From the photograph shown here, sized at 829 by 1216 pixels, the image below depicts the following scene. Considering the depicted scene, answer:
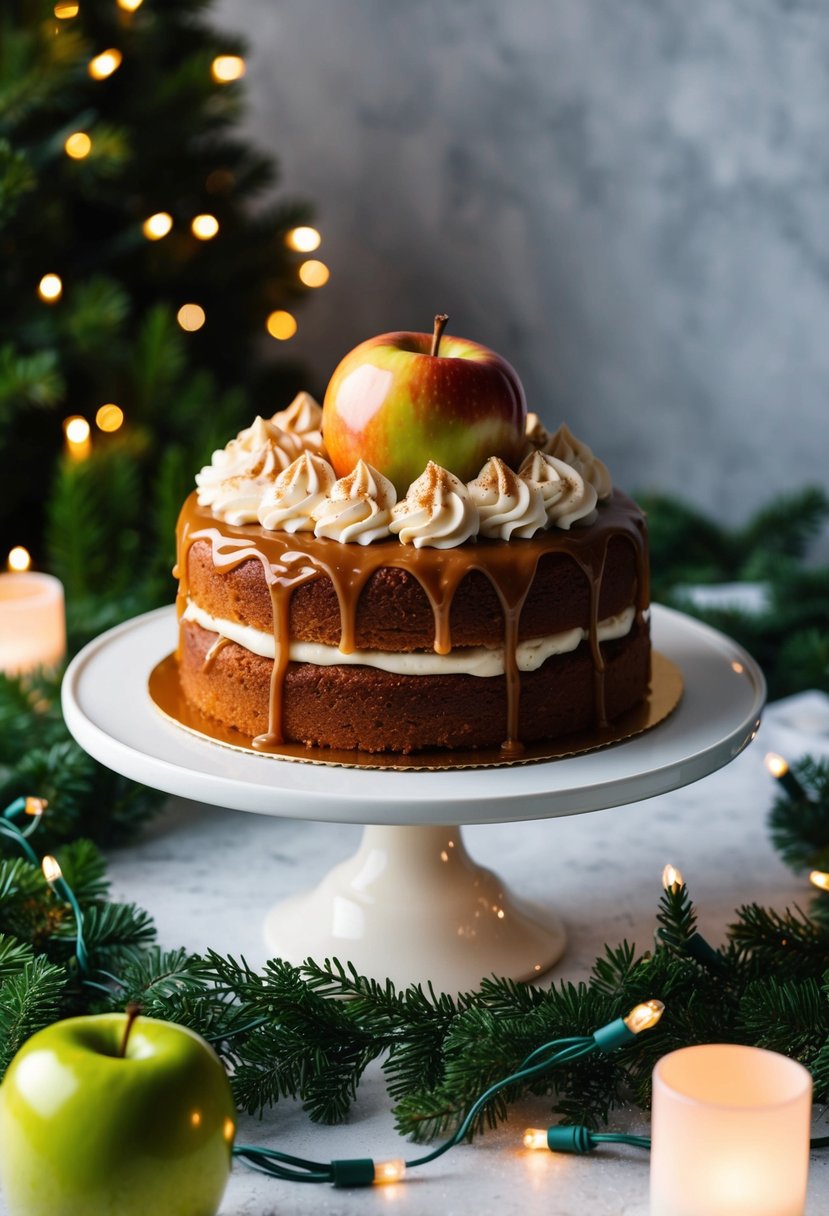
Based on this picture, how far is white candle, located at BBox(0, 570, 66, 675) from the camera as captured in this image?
1.99m

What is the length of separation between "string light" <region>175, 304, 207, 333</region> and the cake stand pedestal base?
136cm

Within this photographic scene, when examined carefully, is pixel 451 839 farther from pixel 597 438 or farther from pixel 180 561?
pixel 597 438

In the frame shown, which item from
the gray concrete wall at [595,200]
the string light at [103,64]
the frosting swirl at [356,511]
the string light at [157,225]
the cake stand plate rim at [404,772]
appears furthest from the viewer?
the gray concrete wall at [595,200]

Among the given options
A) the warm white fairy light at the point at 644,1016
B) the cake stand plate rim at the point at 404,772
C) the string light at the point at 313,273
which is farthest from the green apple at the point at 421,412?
the string light at the point at 313,273

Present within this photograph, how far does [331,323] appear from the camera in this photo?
3293mm

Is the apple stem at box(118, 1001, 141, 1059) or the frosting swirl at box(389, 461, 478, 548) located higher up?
the frosting swirl at box(389, 461, 478, 548)

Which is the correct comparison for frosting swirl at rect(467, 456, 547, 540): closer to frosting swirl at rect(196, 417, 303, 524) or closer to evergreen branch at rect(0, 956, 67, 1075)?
frosting swirl at rect(196, 417, 303, 524)

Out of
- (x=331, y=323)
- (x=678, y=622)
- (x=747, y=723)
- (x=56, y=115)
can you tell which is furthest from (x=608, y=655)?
(x=331, y=323)

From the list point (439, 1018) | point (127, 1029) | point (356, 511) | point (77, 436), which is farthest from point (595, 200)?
point (127, 1029)

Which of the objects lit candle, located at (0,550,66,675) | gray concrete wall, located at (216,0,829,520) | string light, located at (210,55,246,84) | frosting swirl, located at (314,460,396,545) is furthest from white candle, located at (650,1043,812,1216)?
gray concrete wall, located at (216,0,829,520)

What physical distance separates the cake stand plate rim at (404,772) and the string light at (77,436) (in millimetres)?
830

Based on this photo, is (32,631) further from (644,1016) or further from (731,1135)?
(731,1135)

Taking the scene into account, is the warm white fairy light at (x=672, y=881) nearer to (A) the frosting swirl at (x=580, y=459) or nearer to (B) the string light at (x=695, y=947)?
(B) the string light at (x=695, y=947)

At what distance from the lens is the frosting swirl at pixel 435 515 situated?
1279 millimetres
